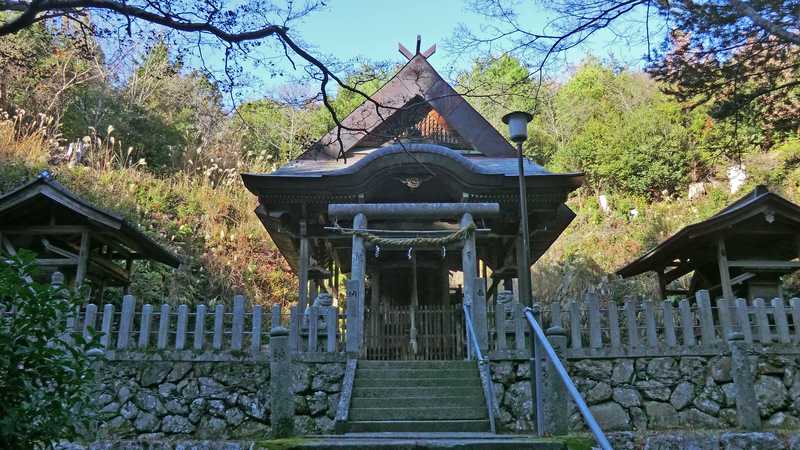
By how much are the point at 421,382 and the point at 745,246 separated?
7512 mm

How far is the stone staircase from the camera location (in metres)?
7.27

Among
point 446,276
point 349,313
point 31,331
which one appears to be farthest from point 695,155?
point 31,331

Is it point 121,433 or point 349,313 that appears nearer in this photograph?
point 121,433

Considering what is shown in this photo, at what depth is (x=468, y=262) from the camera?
10.1 m

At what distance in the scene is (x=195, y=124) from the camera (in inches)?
1040

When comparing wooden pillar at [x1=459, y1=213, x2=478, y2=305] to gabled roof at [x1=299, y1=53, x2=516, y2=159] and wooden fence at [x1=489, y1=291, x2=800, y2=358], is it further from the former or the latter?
gabled roof at [x1=299, y1=53, x2=516, y2=159]

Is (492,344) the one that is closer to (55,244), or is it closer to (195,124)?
(55,244)

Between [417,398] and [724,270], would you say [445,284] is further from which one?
[417,398]

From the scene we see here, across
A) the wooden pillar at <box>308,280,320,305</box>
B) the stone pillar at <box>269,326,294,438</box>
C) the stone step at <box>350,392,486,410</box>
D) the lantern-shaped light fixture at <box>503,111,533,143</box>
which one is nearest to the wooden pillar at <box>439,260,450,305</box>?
the wooden pillar at <box>308,280,320,305</box>

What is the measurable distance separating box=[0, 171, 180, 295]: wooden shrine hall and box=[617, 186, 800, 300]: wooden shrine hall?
10.0 m

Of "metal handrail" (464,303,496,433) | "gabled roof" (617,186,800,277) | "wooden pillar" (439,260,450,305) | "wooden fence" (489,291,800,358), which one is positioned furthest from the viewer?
"wooden pillar" (439,260,450,305)

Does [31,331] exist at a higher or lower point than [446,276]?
lower

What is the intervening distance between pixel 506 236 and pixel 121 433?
7422 millimetres

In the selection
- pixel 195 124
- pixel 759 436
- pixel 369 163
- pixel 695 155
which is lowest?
pixel 759 436
